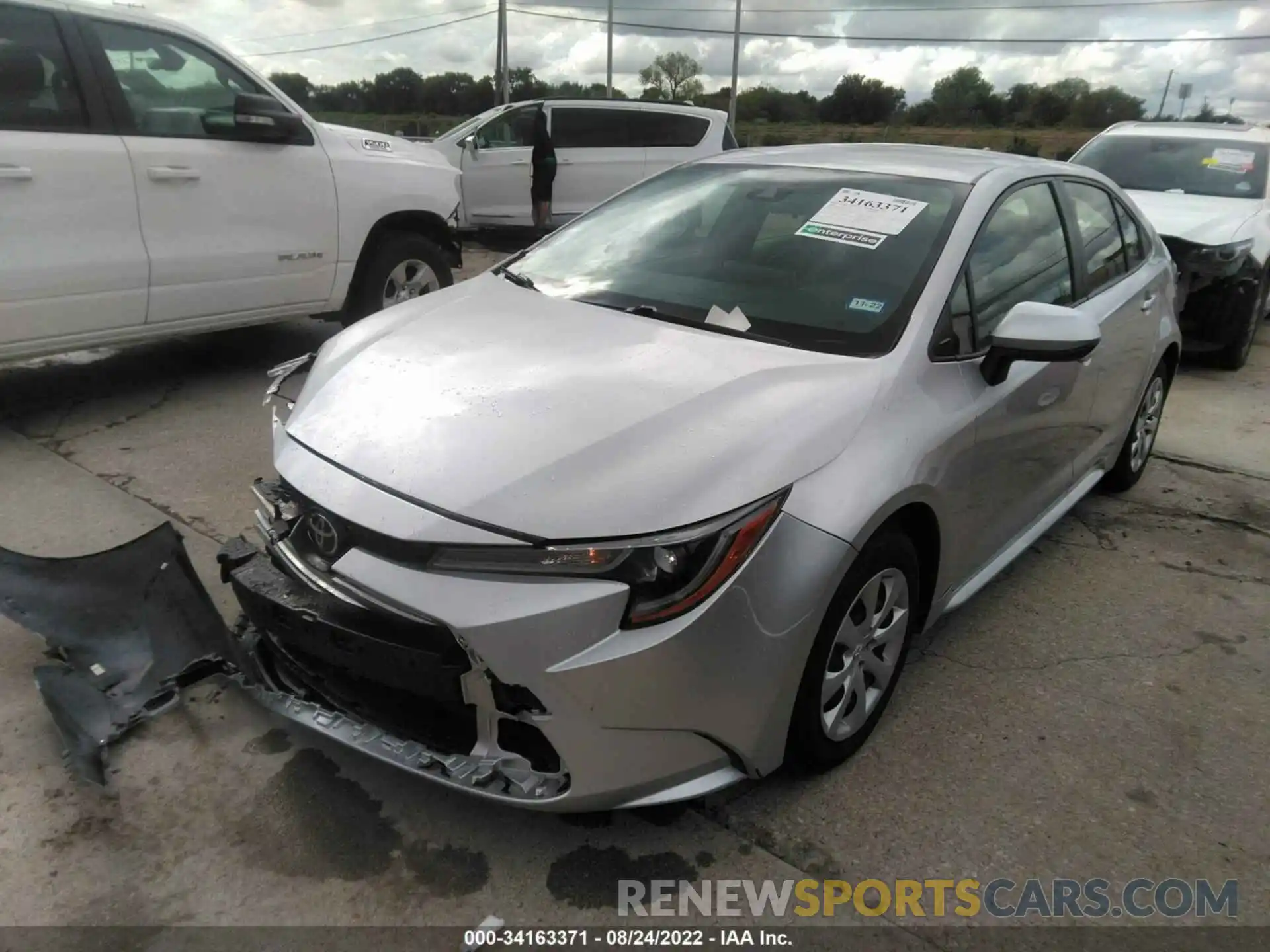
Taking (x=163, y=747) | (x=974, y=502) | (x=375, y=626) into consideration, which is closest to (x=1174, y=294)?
(x=974, y=502)

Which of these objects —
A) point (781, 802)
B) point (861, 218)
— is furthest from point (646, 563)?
point (861, 218)

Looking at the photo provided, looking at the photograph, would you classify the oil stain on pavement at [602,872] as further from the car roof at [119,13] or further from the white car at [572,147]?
the white car at [572,147]

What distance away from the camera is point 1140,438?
4441mm

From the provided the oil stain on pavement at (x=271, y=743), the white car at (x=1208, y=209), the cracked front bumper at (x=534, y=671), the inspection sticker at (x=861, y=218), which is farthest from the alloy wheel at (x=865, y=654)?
the white car at (x=1208, y=209)

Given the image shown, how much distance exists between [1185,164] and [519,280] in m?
7.11

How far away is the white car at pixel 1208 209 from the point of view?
22.0 ft

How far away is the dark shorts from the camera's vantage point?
11.7 meters

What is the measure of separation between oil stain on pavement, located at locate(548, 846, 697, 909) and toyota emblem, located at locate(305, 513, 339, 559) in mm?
891

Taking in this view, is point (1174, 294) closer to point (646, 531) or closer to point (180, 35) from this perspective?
point (646, 531)

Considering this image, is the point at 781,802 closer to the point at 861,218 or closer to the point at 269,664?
the point at 269,664

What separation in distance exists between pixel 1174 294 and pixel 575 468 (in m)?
3.72

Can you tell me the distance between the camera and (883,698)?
2625 mm

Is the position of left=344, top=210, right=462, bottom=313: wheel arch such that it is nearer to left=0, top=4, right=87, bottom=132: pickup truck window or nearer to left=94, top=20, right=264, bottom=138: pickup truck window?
left=94, top=20, right=264, bottom=138: pickup truck window

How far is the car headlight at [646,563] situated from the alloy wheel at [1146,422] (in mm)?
3100
